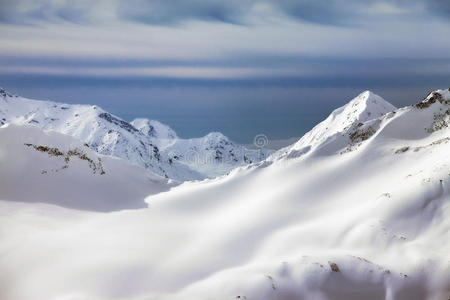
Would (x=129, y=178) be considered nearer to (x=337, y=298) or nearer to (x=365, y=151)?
(x=365, y=151)

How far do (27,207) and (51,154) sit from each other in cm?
644

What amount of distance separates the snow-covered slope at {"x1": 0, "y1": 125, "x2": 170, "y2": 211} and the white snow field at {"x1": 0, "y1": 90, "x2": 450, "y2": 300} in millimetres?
539

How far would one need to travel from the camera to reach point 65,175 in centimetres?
2961

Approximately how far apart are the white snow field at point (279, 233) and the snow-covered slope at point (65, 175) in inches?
21.2

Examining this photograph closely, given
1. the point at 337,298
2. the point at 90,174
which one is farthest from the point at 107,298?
the point at 90,174

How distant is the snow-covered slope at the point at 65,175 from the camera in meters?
27.6

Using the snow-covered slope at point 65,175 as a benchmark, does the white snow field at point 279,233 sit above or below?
below

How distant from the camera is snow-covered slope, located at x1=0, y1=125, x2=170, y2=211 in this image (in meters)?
27.6

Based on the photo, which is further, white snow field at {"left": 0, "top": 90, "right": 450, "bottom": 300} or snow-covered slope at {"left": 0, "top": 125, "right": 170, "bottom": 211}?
snow-covered slope at {"left": 0, "top": 125, "right": 170, "bottom": 211}

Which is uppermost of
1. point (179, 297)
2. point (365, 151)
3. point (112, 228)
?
point (365, 151)

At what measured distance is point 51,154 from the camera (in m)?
31.2

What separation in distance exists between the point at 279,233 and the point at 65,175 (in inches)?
633

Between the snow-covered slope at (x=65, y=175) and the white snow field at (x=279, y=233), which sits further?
the snow-covered slope at (x=65, y=175)

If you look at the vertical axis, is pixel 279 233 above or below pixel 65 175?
below
